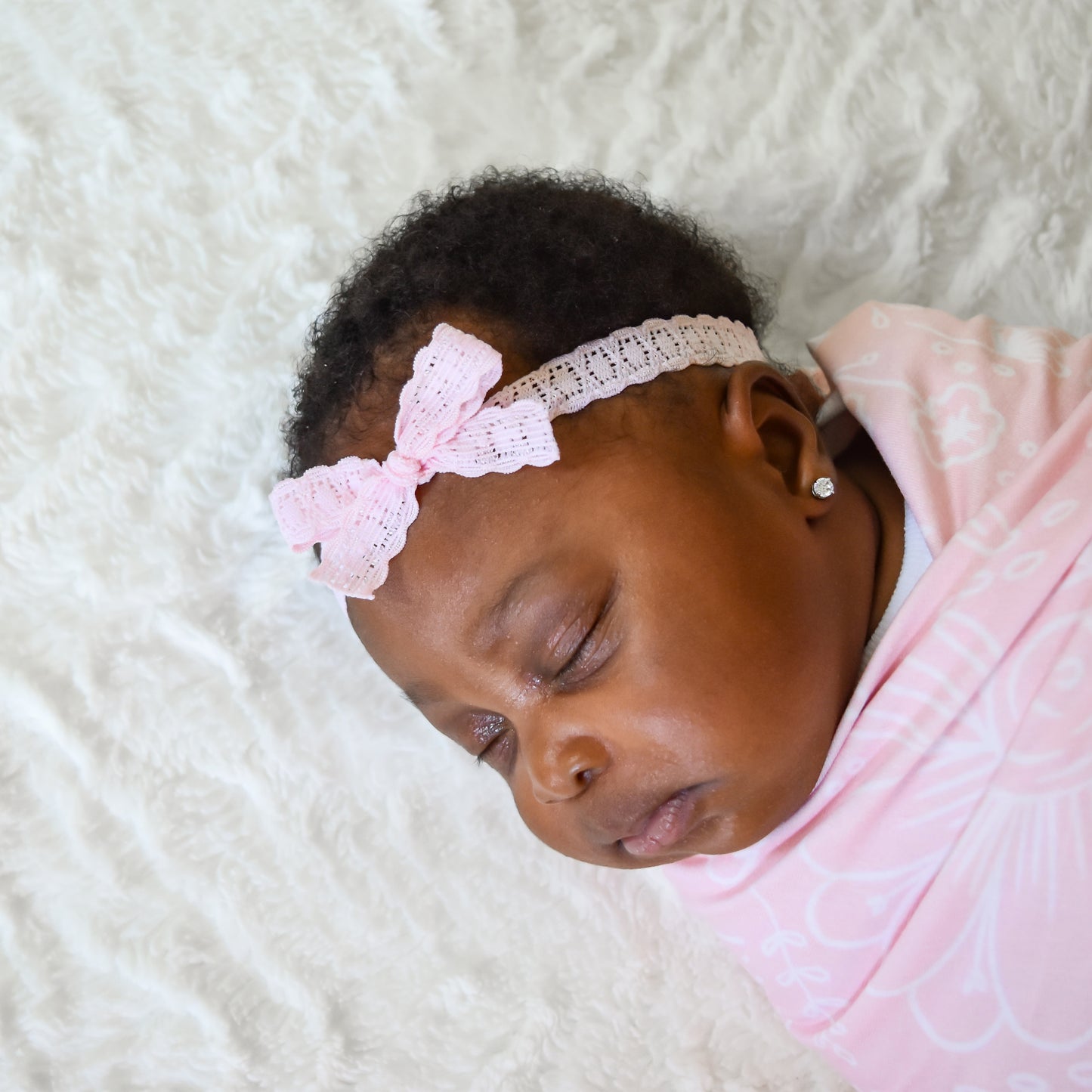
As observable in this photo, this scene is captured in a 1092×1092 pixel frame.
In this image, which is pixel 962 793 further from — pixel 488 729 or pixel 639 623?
Result: pixel 488 729

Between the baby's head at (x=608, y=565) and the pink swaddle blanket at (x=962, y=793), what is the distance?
8 cm

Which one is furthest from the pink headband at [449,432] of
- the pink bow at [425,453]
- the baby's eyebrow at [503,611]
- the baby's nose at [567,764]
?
the baby's nose at [567,764]

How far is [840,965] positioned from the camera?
1188 millimetres

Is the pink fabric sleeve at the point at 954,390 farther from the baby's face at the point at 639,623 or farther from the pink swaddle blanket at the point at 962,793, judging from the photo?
the baby's face at the point at 639,623

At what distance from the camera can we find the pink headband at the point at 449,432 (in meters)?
1.04

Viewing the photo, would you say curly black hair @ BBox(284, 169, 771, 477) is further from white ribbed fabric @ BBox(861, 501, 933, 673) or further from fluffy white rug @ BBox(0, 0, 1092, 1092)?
white ribbed fabric @ BBox(861, 501, 933, 673)

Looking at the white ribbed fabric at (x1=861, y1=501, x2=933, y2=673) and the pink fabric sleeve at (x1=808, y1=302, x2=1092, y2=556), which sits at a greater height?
the pink fabric sleeve at (x1=808, y1=302, x2=1092, y2=556)

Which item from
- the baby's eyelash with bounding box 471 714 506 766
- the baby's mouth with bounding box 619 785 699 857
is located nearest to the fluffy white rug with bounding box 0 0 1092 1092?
the baby's eyelash with bounding box 471 714 506 766

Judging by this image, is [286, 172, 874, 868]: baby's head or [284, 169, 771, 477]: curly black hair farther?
[284, 169, 771, 477]: curly black hair

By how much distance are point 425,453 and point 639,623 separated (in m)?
0.26

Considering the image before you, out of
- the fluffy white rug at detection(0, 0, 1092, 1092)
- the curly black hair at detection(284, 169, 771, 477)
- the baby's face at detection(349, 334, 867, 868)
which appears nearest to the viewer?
the baby's face at detection(349, 334, 867, 868)

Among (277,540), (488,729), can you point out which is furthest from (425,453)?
(277,540)

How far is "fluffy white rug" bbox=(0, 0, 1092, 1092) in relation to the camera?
4.44 feet

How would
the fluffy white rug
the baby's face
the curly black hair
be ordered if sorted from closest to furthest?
the baby's face < the curly black hair < the fluffy white rug
